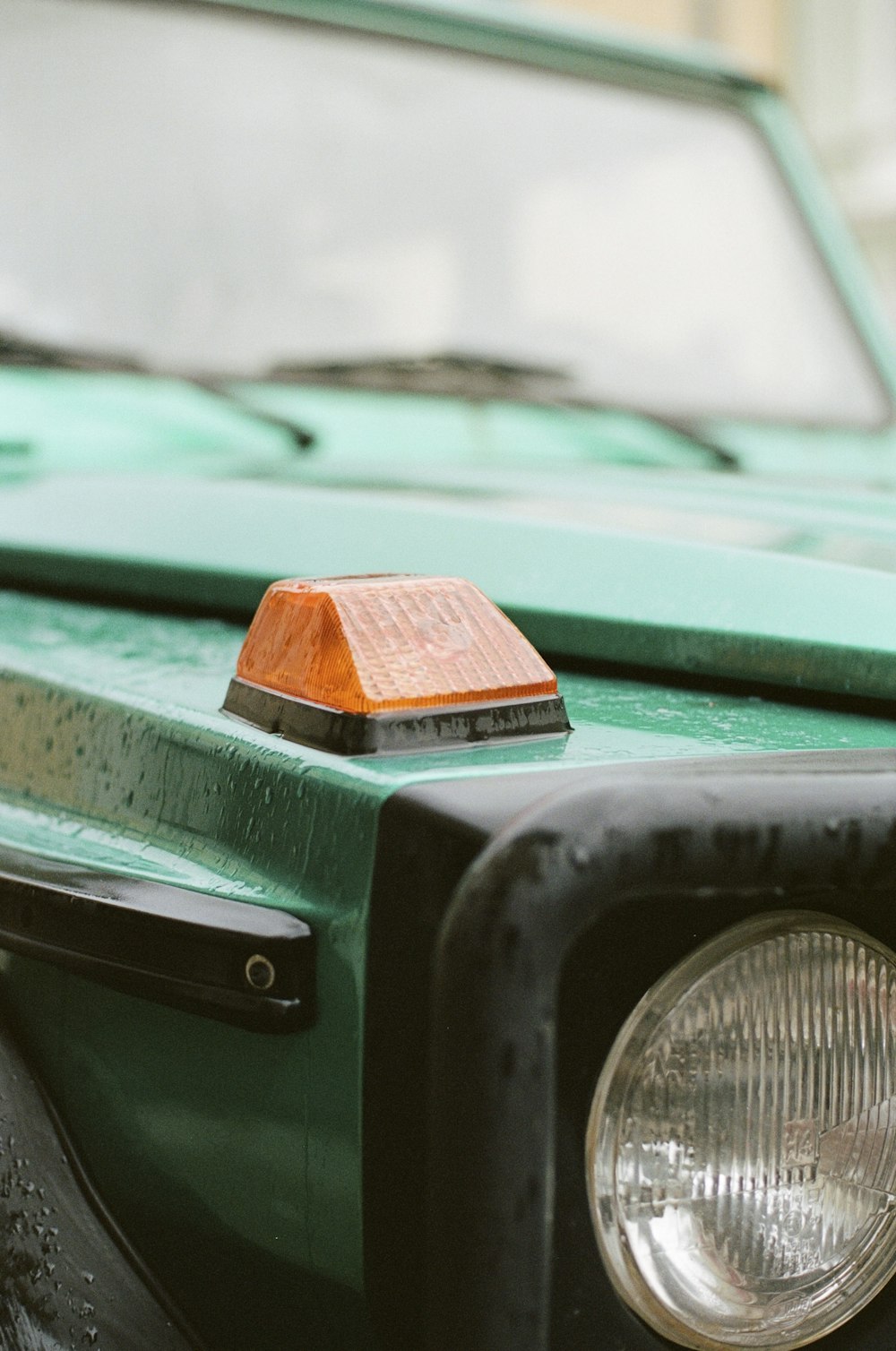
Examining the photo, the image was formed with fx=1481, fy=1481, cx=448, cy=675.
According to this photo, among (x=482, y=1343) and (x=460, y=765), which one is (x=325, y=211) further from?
(x=482, y=1343)

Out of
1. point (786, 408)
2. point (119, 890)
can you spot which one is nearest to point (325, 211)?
point (786, 408)

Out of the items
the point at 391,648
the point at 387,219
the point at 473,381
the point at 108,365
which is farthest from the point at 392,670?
the point at 387,219

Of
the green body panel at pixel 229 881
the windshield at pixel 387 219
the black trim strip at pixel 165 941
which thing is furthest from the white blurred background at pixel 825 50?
the black trim strip at pixel 165 941

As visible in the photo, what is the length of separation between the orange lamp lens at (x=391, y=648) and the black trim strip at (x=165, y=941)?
137mm

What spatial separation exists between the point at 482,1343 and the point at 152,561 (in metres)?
0.77

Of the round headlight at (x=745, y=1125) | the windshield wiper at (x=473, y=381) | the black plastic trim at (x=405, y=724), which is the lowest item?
the round headlight at (x=745, y=1125)

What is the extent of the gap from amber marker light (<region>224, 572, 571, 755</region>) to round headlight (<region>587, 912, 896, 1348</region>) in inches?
7.3

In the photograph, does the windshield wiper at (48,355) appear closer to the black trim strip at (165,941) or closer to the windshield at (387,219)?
the windshield at (387,219)

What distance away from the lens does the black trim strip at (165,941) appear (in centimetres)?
82

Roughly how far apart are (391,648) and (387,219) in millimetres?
1228

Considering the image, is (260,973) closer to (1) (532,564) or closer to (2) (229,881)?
(2) (229,881)

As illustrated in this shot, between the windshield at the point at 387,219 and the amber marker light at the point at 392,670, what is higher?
the windshield at the point at 387,219

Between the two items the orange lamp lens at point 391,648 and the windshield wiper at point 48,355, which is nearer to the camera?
the orange lamp lens at point 391,648

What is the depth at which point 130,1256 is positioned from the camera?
36.7 inches
